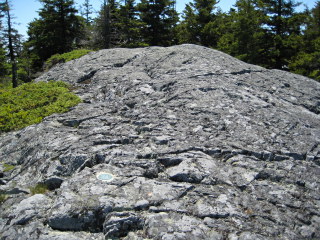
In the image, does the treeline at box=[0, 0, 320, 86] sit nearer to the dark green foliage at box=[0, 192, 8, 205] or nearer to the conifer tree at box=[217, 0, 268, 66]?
the conifer tree at box=[217, 0, 268, 66]

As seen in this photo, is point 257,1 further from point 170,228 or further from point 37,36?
point 170,228

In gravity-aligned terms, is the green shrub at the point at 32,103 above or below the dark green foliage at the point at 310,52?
below

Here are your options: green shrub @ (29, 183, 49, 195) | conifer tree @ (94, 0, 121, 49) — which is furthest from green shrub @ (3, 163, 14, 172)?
conifer tree @ (94, 0, 121, 49)

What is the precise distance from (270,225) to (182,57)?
7.52 m

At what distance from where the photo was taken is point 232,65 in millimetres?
9570

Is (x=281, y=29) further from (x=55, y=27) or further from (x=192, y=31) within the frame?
(x=55, y=27)

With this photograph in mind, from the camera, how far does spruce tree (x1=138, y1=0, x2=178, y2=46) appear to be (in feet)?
84.1

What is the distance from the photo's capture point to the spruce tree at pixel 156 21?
84.1ft

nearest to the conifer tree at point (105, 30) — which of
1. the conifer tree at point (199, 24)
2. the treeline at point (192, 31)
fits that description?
the treeline at point (192, 31)

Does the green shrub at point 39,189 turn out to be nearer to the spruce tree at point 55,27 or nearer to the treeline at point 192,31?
the treeline at point 192,31

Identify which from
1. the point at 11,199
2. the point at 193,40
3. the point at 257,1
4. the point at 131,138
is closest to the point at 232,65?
the point at 131,138

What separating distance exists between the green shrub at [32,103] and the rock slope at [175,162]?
50 centimetres

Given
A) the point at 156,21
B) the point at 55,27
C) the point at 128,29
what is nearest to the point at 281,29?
the point at 156,21

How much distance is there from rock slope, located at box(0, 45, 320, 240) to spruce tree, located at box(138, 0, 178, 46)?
60.4 ft
